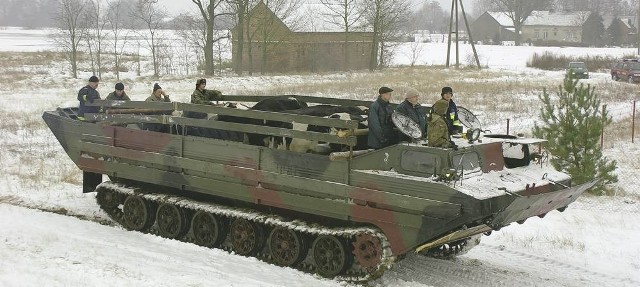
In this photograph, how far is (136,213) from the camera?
11141mm

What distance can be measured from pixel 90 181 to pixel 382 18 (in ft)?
129

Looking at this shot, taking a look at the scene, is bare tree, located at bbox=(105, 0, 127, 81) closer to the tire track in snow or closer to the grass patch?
the grass patch

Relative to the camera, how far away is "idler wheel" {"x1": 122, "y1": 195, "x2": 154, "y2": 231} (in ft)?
36.2

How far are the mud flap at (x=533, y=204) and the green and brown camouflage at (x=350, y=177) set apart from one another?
0.07ft

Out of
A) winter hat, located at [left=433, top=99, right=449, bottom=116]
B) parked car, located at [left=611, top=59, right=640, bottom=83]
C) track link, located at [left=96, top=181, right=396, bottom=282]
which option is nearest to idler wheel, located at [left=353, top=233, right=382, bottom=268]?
track link, located at [left=96, top=181, right=396, bottom=282]

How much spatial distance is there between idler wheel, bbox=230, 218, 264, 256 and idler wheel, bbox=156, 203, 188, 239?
3.17 feet

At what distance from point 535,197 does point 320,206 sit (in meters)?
2.62

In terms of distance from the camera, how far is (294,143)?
9664mm

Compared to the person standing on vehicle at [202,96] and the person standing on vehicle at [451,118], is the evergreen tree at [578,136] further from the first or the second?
the person standing on vehicle at [202,96]

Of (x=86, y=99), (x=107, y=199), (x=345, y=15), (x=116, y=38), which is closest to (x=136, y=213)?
(x=107, y=199)

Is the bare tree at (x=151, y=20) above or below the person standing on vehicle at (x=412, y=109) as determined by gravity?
above

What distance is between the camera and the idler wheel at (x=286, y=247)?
9.42 meters

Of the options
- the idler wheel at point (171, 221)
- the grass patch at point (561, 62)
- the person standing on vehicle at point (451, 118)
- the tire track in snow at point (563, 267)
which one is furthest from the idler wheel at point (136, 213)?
the grass patch at point (561, 62)

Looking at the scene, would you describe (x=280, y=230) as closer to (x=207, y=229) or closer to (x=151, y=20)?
(x=207, y=229)
